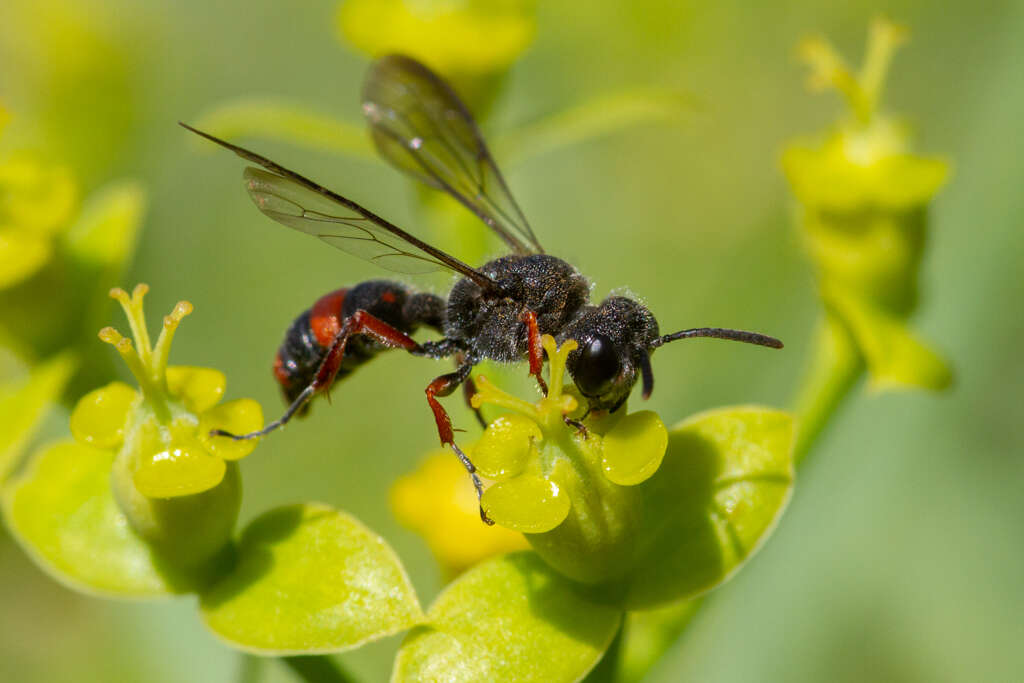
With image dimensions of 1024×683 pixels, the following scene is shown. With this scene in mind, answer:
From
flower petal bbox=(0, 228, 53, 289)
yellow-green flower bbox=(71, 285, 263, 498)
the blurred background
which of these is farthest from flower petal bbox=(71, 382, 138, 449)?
the blurred background

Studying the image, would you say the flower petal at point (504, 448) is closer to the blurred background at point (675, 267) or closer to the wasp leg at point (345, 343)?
the wasp leg at point (345, 343)

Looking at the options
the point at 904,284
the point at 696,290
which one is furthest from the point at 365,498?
the point at 904,284

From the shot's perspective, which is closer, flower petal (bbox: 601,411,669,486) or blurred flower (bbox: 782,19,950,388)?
flower petal (bbox: 601,411,669,486)

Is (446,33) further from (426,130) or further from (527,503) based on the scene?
(527,503)

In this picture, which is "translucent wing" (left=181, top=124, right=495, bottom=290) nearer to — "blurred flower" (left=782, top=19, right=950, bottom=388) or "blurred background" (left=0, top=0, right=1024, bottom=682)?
"blurred background" (left=0, top=0, right=1024, bottom=682)

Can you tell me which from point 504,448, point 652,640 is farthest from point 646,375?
point 652,640

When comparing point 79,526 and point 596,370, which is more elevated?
point 596,370
